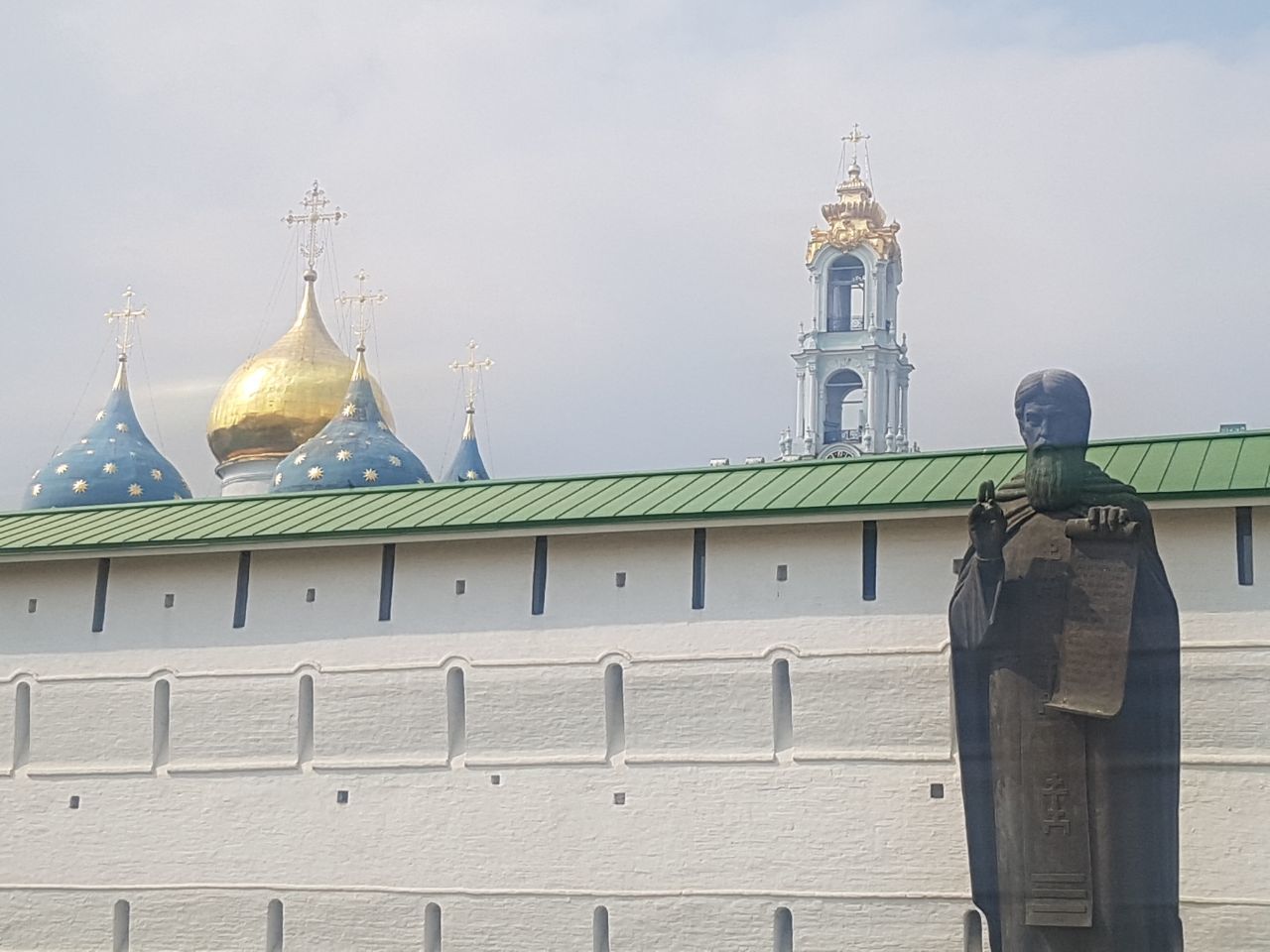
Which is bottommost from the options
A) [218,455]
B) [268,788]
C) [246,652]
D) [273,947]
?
[273,947]

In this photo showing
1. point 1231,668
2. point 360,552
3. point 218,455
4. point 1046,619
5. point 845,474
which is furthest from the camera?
point 218,455

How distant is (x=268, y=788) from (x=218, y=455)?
1223 cm

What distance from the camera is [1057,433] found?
1099cm

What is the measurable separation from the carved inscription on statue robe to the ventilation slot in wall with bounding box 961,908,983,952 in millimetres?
4086

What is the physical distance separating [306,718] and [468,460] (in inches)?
591

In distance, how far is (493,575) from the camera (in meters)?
16.3

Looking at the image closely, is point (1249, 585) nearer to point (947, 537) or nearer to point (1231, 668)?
point (1231, 668)

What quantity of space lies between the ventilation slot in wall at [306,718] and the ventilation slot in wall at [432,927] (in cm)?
158

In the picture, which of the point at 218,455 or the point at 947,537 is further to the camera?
the point at 218,455

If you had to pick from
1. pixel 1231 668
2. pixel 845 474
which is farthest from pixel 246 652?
pixel 1231 668

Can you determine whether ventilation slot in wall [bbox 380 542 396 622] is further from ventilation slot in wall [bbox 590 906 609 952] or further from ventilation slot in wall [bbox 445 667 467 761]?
ventilation slot in wall [bbox 590 906 609 952]

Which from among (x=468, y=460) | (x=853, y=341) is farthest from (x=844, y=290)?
(x=468, y=460)

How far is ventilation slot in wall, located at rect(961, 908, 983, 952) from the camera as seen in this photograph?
14500 mm

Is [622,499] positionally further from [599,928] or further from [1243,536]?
[1243,536]
